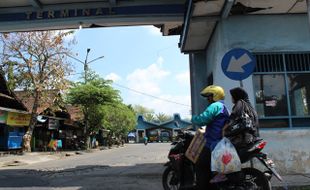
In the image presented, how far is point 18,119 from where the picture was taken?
94.8ft

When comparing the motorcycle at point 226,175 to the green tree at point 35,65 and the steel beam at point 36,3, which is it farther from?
the green tree at point 35,65

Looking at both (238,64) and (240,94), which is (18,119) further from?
(240,94)

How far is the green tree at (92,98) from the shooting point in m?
35.1

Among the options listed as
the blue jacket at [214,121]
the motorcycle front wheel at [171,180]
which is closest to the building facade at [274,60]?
the motorcycle front wheel at [171,180]

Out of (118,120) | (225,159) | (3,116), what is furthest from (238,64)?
(118,120)

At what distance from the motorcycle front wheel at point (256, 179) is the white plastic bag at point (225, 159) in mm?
275

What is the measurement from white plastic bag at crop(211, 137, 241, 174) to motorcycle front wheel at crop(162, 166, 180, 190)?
4.50 ft

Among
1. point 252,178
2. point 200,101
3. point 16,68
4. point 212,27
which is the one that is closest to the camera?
point 252,178

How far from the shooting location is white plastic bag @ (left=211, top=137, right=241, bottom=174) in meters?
5.67

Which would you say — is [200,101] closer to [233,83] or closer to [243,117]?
[233,83]

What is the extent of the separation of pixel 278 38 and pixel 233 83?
5.51 ft

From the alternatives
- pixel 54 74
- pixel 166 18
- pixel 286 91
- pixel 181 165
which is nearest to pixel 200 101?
pixel 166 18

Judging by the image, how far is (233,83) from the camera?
988cm

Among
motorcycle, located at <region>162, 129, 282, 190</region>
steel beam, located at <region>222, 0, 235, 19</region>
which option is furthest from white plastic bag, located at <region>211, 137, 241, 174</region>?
steel beam, located at <region>222, 0, 235, 19</region>
